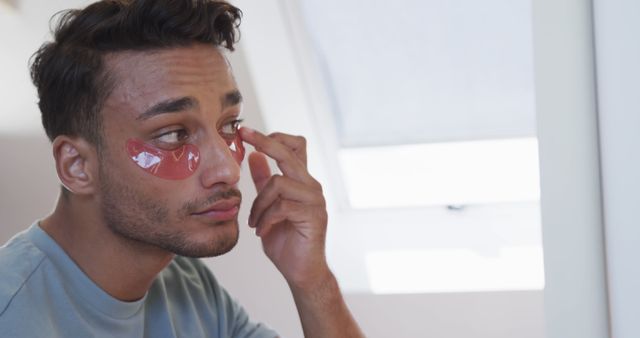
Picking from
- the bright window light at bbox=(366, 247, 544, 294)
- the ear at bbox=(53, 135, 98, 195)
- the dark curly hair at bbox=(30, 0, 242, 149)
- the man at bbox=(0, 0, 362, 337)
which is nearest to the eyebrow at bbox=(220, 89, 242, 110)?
the man at bbox=(0, 0, 362, 337)

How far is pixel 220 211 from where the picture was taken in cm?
123

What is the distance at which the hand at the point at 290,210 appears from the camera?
4.44 ft

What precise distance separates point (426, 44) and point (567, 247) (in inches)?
54.7

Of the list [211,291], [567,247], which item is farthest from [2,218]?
[567,247]

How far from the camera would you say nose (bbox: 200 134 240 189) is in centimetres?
120

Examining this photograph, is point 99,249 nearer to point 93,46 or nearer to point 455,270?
point 93,46

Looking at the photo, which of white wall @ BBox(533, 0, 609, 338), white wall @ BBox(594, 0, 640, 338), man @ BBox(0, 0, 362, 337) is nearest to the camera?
white wall @ BBox(594, 0, 640, 338)

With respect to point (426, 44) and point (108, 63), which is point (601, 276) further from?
point (426, 44)

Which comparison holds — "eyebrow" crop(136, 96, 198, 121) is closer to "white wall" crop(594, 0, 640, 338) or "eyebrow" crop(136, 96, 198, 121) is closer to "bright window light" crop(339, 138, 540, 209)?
"white wall" crop(594, 0, 640, 338)

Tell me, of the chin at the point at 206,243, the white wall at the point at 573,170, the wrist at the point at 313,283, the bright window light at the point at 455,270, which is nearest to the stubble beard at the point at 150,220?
the chin at the point at 206,243

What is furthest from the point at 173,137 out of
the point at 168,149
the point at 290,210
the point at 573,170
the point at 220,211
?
the point at 573,170

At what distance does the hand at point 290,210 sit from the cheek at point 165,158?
0.43 ft

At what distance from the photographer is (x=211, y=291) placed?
4.86 feet

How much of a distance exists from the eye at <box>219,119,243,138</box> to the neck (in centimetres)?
21
